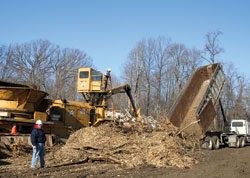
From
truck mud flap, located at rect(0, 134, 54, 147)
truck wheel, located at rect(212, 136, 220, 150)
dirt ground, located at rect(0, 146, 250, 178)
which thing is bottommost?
dirt ground, located at rect(0, 146, 250, 178)

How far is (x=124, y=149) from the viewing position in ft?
33.6

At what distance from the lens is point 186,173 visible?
313 inches

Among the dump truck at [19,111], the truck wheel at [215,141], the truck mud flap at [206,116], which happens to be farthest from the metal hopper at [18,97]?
the truck wheel at [215,141]

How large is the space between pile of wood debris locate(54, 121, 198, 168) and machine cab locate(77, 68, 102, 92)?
15.0ft

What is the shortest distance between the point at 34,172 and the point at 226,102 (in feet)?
129

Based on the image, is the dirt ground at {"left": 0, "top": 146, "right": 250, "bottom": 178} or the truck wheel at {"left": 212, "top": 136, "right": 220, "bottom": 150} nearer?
the dirt ground at {"left": 0, "top": 146, "right": 250, "bottom": 178}

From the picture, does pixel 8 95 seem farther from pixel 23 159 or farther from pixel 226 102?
pixel 226 102

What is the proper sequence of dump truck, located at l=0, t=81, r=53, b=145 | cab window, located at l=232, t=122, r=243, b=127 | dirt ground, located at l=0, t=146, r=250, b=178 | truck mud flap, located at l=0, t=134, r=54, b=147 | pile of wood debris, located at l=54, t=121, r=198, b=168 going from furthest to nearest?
cab window, located at l=232, t=122, r=243, b=127, dump truck, located at l=0, t=81, r=53, b=145, truck mud flap, located at l=0, t=134, r=54, b=147, pile of wood debris, located at l=54, t=121, r=198, b=168, dirt ground, located at l=0, t=146, r=250, b=178

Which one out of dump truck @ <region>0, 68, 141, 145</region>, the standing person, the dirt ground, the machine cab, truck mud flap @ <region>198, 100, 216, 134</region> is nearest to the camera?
the dirt ground

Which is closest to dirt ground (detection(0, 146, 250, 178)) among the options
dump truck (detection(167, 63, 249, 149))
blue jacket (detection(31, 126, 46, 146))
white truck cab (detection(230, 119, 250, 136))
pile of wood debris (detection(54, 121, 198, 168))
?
pile of wood debris (detection(54, 121, 198, 168))

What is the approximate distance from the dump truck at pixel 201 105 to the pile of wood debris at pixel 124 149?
1.94 meters

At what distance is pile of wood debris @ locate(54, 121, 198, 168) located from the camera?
30.2ft

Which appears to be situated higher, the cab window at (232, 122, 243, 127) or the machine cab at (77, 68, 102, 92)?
the machine cab at (77, 68, 102, 92)

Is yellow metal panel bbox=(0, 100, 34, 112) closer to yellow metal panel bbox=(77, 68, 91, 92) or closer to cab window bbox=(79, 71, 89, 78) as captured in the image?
yellow metal panel bbox=(77, 68, 91, 92)
